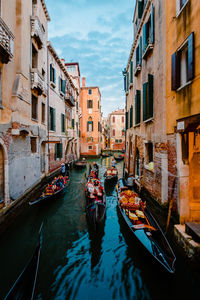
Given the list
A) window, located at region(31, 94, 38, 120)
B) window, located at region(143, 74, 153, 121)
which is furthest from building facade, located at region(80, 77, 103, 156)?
window, located at region(143, 74, 153, 121)

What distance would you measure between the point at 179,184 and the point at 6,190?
5.61m

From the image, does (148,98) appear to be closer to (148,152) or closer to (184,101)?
(148,152)

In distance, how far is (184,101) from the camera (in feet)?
15.4

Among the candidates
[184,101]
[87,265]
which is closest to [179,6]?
[184,101]

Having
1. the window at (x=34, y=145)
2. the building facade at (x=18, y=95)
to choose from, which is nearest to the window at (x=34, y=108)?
the building facade at (x=18, y=95)

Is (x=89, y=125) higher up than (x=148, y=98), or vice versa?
(x=89, y=125)

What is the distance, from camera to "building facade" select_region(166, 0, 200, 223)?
420 cm

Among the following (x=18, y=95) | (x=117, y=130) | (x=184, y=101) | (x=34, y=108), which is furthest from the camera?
(x=117, y=130)

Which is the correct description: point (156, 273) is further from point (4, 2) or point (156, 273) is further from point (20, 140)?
point (4, 2)

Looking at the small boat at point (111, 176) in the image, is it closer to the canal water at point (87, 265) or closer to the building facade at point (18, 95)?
the building facade at point (18, 95)

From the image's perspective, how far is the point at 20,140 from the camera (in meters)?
7.07

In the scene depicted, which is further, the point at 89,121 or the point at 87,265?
the point at 89,121

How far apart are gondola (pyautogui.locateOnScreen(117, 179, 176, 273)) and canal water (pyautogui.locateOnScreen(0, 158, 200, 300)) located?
0.84 feet

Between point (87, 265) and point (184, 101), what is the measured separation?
5160mm
